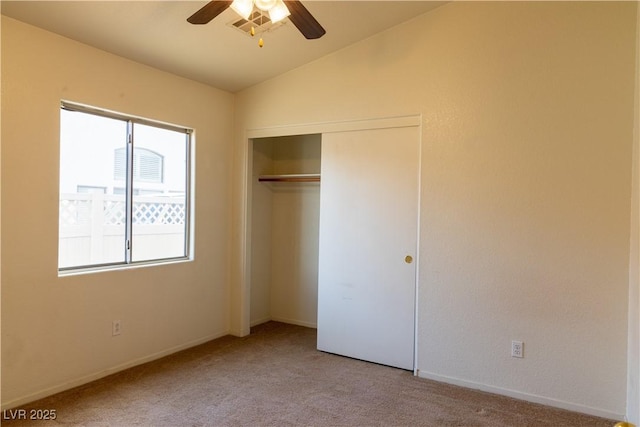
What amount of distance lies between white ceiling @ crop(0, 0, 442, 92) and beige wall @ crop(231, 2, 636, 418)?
0.35 meters

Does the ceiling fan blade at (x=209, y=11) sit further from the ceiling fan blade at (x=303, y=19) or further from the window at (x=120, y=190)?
the window at (x=120, y=190)

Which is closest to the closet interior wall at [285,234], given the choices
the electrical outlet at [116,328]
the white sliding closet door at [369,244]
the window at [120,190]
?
the white sliding closet door at [369,244]

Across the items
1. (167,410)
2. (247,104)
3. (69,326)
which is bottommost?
(167,410)

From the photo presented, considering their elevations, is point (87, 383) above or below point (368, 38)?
below

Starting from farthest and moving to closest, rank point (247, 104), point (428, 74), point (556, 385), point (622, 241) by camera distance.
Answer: point (247, 104) < point (428, 74) < point (556, 385) < point (622, 241)

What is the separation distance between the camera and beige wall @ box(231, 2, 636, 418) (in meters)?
2.63

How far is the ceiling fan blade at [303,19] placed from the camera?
6.56ft

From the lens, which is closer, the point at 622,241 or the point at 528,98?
the point at 622,241

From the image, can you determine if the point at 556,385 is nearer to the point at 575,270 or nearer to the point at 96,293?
the point at 575,270

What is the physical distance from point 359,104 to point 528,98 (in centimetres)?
134

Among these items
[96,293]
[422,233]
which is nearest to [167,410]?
[96,293]

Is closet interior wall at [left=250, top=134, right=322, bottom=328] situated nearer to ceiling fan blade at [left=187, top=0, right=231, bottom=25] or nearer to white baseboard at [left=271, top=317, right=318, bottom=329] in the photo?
white baseboard at [left=271, top=317, right=318, bottom=329]

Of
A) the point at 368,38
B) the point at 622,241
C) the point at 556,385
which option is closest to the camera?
the point at 622,241

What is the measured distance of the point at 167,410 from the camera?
2617mm
